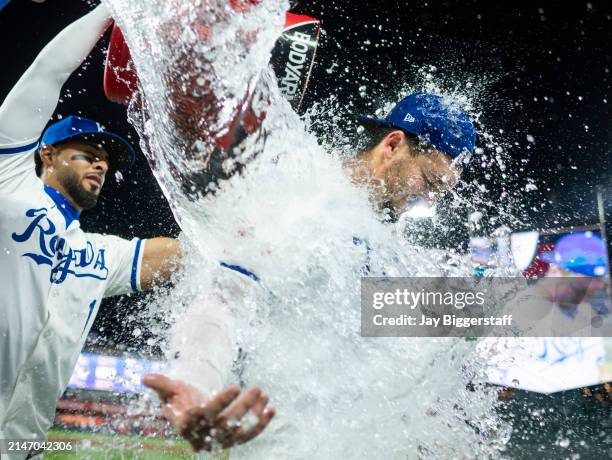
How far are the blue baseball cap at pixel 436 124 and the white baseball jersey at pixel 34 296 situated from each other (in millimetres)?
1871

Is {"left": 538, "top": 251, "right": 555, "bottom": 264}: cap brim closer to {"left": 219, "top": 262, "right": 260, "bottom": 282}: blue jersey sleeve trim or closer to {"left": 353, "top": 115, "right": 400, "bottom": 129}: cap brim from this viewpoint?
{"left": 353, "top": 115, "right": 400, "bottom": 129}: cap brim

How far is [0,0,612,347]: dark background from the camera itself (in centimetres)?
704

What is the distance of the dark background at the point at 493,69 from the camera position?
704 cm

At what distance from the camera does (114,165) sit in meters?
3.42

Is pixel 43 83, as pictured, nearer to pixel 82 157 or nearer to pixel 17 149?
pixel 17 149

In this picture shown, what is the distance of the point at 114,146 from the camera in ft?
10.7

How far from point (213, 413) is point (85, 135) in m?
2.65

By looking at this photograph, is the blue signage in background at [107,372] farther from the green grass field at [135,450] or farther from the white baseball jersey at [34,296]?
the white baseball jersey at [34,296]

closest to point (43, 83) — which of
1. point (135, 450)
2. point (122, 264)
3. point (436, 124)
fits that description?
point (122, 264)

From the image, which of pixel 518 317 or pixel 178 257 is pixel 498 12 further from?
pixel 178 257

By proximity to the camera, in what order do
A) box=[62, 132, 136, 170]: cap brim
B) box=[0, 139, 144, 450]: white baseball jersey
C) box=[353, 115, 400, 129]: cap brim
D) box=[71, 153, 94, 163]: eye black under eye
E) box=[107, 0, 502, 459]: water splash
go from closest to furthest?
box=[107, 0, 502, 459]: water splash < box=[0, 139, 144, 450]: white baseball jersey < box=[353, 115, 400, 129]: cap brim < box=[71, 153, 94, 163]: eye black under eye < box=[62, 132, 136, 170]: cap brim

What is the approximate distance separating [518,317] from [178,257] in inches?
87.9

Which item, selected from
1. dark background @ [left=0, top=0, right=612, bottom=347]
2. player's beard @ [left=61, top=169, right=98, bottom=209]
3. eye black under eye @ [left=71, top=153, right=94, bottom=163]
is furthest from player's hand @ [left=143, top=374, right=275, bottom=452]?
dark background @ [left=0, top=0, right=612, bottom=347]

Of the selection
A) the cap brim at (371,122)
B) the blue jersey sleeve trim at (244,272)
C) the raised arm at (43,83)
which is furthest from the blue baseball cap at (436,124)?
the raised arm at (43,83)
